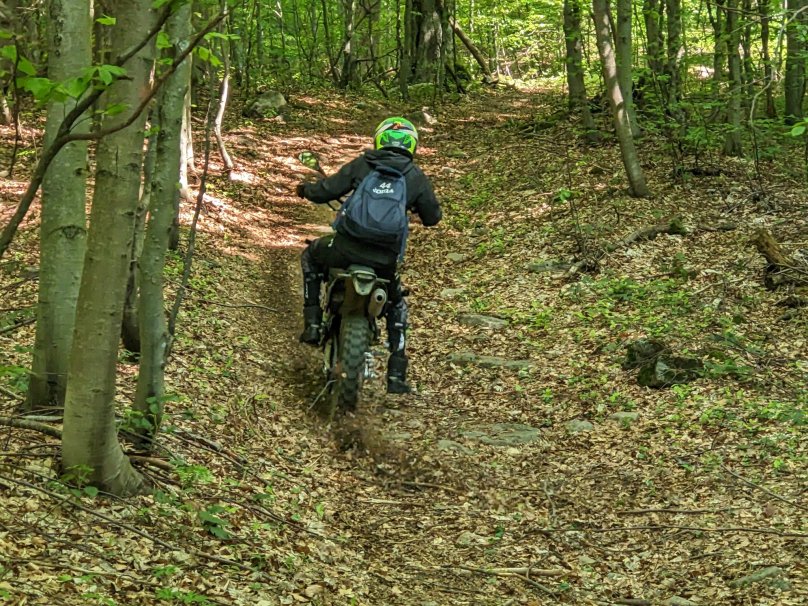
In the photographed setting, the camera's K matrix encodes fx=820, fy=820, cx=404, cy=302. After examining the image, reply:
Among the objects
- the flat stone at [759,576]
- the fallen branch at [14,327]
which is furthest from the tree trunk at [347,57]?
the flat stone at [759,576]

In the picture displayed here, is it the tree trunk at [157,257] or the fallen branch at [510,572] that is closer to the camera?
the fallen branch at [510,572]

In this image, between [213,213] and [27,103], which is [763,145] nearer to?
[213,213]

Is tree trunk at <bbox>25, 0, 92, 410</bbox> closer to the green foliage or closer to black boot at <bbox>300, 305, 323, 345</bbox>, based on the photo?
the green foliage

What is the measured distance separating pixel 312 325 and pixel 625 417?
9.57 ft

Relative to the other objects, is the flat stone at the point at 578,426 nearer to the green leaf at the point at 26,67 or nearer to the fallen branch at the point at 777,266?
the fallen branch at the point at 777,266

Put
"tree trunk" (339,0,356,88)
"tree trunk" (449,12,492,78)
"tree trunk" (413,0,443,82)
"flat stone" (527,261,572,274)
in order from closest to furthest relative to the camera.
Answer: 1. "flat stone" (527,261,572,274)
2. "tree trunk" (339,0,356,88)
3. "tree trunk" (413,0,443,82)
4. "tree trunk" (449,12,492,78)

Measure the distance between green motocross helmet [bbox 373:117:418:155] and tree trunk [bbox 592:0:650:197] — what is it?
5.48 meters

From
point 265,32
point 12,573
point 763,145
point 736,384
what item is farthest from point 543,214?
point 265,32

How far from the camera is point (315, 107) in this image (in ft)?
70.1

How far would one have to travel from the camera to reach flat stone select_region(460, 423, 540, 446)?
7.02 metres

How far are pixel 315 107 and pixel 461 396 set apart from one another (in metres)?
14.9

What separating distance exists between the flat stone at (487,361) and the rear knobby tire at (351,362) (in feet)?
6.89

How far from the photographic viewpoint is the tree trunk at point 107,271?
3.48 m

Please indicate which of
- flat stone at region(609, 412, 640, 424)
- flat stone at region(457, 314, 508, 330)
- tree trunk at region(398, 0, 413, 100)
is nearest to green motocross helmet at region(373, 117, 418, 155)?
flat stone at region(609, 412, 640, 424)
